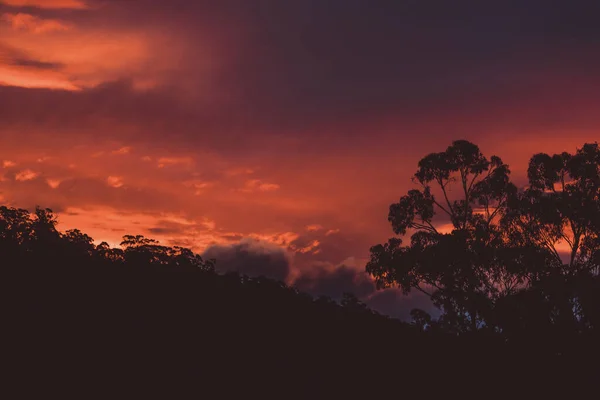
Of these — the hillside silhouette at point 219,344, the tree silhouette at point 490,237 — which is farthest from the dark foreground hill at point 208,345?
the tree silhouette at point 490,237

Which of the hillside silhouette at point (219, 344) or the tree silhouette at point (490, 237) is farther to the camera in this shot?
the tree silhouette at point (490, 237)

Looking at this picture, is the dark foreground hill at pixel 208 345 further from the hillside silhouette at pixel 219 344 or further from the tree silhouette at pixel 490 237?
the tree silhouette at pixel 490 237

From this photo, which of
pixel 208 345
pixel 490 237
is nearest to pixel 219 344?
pixel 208 345

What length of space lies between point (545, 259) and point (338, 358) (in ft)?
115

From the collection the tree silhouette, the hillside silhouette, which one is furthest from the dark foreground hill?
the tree silhouette

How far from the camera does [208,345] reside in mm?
→ 14797

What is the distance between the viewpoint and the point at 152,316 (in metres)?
15.2

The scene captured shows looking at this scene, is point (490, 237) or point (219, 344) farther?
point (490, 237)

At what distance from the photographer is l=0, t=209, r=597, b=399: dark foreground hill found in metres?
12.9

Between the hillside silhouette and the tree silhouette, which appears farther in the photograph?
the tree silhouette

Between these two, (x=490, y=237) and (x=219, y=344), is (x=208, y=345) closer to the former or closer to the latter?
(x=219, y=344)

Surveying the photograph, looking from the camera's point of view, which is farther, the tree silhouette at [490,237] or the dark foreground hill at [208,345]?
the tree silhouette at [490,237]

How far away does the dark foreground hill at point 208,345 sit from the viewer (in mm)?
12914

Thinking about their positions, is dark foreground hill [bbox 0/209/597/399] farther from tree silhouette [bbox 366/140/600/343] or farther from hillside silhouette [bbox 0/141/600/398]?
tree silhouette [bbox 366/140/600/343]
